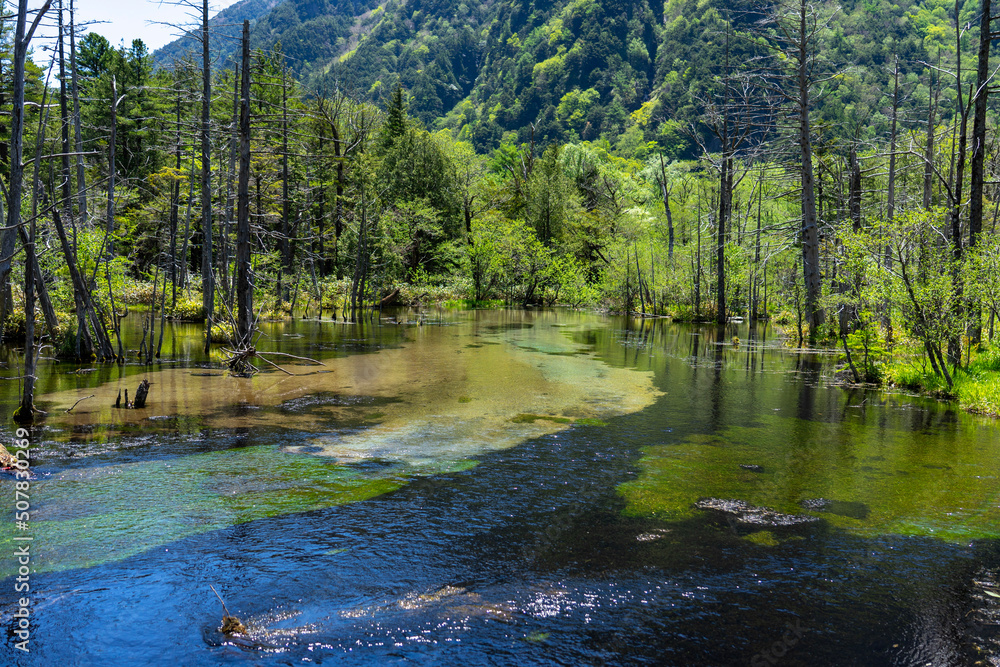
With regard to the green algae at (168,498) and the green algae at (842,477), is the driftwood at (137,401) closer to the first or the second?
the green algae at (168,498)

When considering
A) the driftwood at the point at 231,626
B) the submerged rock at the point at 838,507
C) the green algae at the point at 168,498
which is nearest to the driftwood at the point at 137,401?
the green algae at the point at 168,498

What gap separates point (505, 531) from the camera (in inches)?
260

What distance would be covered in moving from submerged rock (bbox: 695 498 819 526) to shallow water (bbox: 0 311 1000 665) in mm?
44

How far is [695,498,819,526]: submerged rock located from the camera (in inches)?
273

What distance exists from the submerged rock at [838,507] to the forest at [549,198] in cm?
729

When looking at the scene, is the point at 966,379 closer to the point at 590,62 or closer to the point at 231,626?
the point at 231,626

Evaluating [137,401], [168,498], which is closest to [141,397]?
[137,401]

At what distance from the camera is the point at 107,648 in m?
4.47

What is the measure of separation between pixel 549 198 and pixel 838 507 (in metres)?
50.9

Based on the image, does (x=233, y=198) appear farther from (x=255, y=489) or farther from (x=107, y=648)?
(x=107, y=648)

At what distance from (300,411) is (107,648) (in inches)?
312

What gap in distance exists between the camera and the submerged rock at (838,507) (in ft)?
23.6

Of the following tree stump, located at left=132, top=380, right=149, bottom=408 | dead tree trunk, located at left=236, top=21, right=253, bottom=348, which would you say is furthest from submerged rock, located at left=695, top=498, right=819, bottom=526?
dead tree trunk, located at left=236, top=21, right=253, bottom=348

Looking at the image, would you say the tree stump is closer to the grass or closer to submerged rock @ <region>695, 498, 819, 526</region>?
submerged rock @ <region>695, 498, 819, 526</region>
